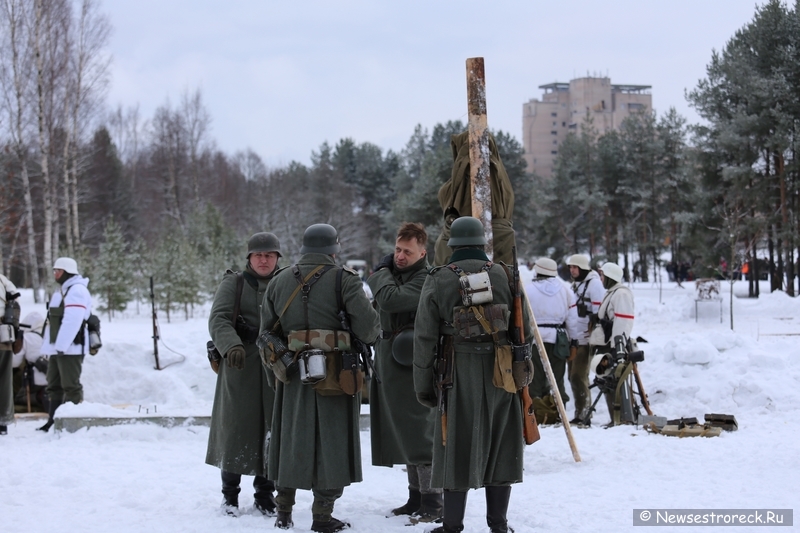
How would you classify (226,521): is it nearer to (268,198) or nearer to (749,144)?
(749,144)

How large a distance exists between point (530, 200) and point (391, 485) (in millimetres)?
39533

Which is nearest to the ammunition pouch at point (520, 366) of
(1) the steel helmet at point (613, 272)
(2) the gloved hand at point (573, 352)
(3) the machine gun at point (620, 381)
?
(3) the machine gun at point (620, 381)

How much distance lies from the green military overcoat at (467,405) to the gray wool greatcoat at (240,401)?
4.57ft

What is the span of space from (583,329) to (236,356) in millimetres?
5655

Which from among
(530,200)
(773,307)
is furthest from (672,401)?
(530,200)

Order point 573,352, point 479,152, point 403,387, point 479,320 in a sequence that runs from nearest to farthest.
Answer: point 479,320 < point 403,387 < point 479,152 < point 573,352

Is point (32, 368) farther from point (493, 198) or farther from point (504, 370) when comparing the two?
point (504, 370)

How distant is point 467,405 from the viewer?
4.41 m

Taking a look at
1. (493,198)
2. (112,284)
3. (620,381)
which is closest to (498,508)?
(493,198)

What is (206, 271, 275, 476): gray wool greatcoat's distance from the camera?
5223 mm

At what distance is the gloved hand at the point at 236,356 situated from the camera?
5.03 meters

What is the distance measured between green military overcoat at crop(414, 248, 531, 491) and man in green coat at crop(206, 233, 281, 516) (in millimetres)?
1401

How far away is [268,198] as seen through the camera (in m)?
58.2

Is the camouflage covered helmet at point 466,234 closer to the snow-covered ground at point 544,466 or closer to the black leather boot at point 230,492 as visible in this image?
the snow-covered ground at point 544,466
